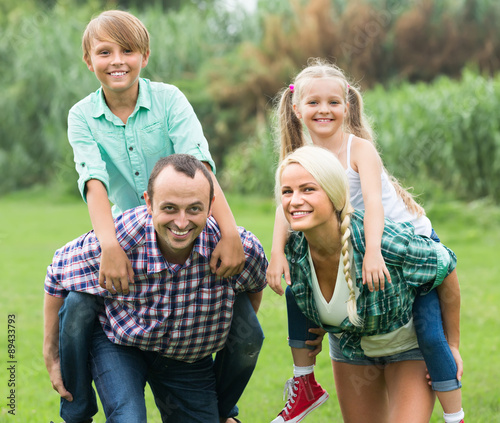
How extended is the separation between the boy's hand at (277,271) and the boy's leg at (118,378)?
2.11 ft

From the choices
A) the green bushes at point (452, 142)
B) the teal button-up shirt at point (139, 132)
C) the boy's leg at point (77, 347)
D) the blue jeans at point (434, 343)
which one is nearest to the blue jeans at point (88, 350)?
the boy's leg at point (77, 347)

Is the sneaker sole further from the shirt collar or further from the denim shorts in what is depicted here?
the shirt collar

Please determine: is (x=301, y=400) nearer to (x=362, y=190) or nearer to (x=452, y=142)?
(x=362, y=190)

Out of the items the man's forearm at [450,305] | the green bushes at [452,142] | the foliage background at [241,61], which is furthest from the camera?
the foliage background at [241,61]

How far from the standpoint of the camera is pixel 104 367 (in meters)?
3.06

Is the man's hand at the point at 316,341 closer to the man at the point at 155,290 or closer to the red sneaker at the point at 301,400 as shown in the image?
the red sneaker at the point at 301,400

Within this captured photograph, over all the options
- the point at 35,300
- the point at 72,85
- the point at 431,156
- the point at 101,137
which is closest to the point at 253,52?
the point at 72,85

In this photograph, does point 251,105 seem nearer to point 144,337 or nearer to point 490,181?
point 490,181

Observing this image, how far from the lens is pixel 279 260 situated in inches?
121

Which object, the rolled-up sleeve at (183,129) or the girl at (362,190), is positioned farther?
the rolled-up sleeve at (183,129)

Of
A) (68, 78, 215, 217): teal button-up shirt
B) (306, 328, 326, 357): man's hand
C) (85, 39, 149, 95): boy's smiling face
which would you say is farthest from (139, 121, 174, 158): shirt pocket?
(306, 328, 326, 357): man's hand

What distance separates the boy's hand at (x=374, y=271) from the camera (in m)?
2.86

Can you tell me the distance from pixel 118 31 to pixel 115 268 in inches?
40.3

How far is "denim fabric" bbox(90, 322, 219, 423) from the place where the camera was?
9.84 feet
